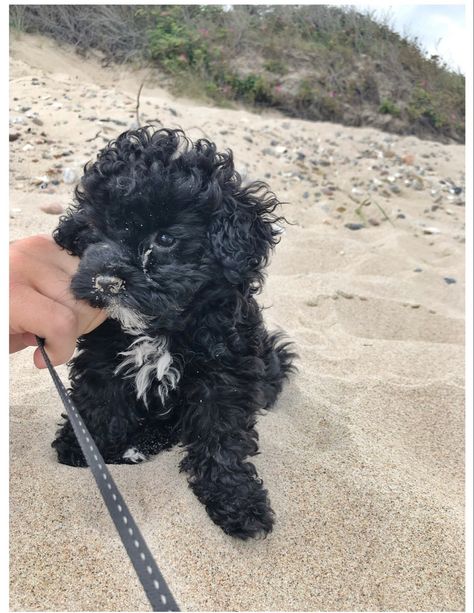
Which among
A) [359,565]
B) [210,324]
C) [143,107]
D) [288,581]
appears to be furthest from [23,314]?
[143,107]

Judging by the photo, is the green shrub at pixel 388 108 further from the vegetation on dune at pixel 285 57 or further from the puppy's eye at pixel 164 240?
the puppy's eye at pixel 164 240

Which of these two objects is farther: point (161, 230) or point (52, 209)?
point (52, 209)

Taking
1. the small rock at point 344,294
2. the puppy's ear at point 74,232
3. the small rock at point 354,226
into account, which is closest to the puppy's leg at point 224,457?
the puppy's ear at point 74,232

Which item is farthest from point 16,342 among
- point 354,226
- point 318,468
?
point 354,226

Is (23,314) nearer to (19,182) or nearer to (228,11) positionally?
(19,182)

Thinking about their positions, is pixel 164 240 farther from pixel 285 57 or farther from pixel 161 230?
pixel 285 57

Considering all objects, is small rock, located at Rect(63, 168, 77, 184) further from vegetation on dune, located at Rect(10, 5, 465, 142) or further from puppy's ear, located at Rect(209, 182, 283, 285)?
vegetation on dune, located at Rect(10, 5, 465, 142)

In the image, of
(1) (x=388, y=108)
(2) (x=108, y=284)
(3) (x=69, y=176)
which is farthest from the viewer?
(1) (x=388, y=108)
